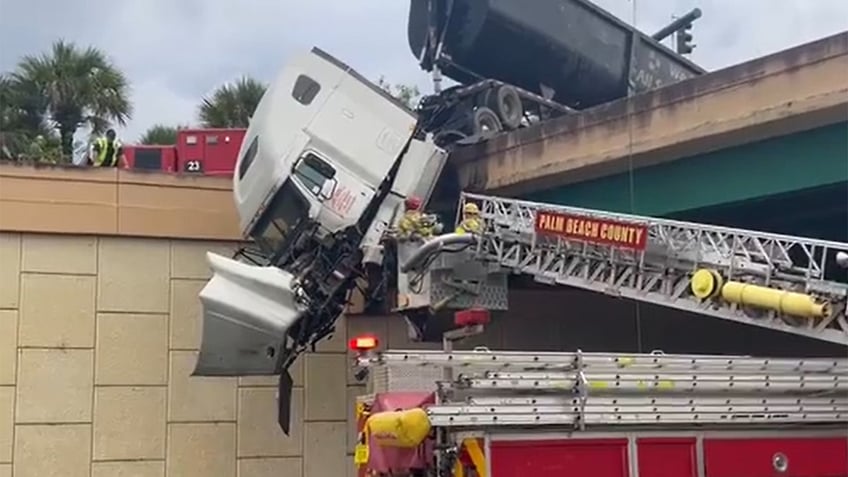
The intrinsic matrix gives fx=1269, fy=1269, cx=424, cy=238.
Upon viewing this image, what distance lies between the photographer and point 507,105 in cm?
1552

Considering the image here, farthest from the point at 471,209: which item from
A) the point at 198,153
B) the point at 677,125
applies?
the point at 198,153

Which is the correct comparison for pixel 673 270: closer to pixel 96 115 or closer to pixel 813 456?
pixel 813 456

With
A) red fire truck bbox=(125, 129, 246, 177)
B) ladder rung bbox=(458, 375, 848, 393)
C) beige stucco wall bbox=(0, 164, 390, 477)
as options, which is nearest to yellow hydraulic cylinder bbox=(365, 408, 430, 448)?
ladder rung bbox=(458, 375, 848, 393)

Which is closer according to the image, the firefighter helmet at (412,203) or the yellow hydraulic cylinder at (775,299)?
the yellow hydraulic cylinder at (775,299)

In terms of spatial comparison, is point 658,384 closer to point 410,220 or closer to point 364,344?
point 364,344

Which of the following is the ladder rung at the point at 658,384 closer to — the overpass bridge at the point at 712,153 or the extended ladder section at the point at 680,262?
the extended ladder section at the point at 680,262

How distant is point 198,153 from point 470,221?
293 inches

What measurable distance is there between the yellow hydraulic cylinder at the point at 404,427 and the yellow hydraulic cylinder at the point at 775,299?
11.1ft

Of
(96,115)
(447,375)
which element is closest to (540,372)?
(447,375)

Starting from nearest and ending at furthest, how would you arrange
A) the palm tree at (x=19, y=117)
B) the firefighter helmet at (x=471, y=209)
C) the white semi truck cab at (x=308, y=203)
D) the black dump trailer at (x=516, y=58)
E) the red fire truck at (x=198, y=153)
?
1. the white semi truck cab at (x=308, y=203)
2. the firefighter helmet at (x=471, y=209)
3. the black dump trailer at (x=516, y=58)
4. the red fire truck at (x=198, y=153)
5. the palm tree at (x=19, y=117)

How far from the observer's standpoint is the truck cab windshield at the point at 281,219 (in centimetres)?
1260

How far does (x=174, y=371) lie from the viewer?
14.0m

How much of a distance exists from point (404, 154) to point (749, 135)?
11.5ft

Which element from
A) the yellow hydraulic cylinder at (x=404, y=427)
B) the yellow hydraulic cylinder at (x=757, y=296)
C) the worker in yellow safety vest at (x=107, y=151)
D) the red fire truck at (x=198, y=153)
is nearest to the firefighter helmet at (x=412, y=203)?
the yellow hydraulic cylinder at (x=757, y=296)
